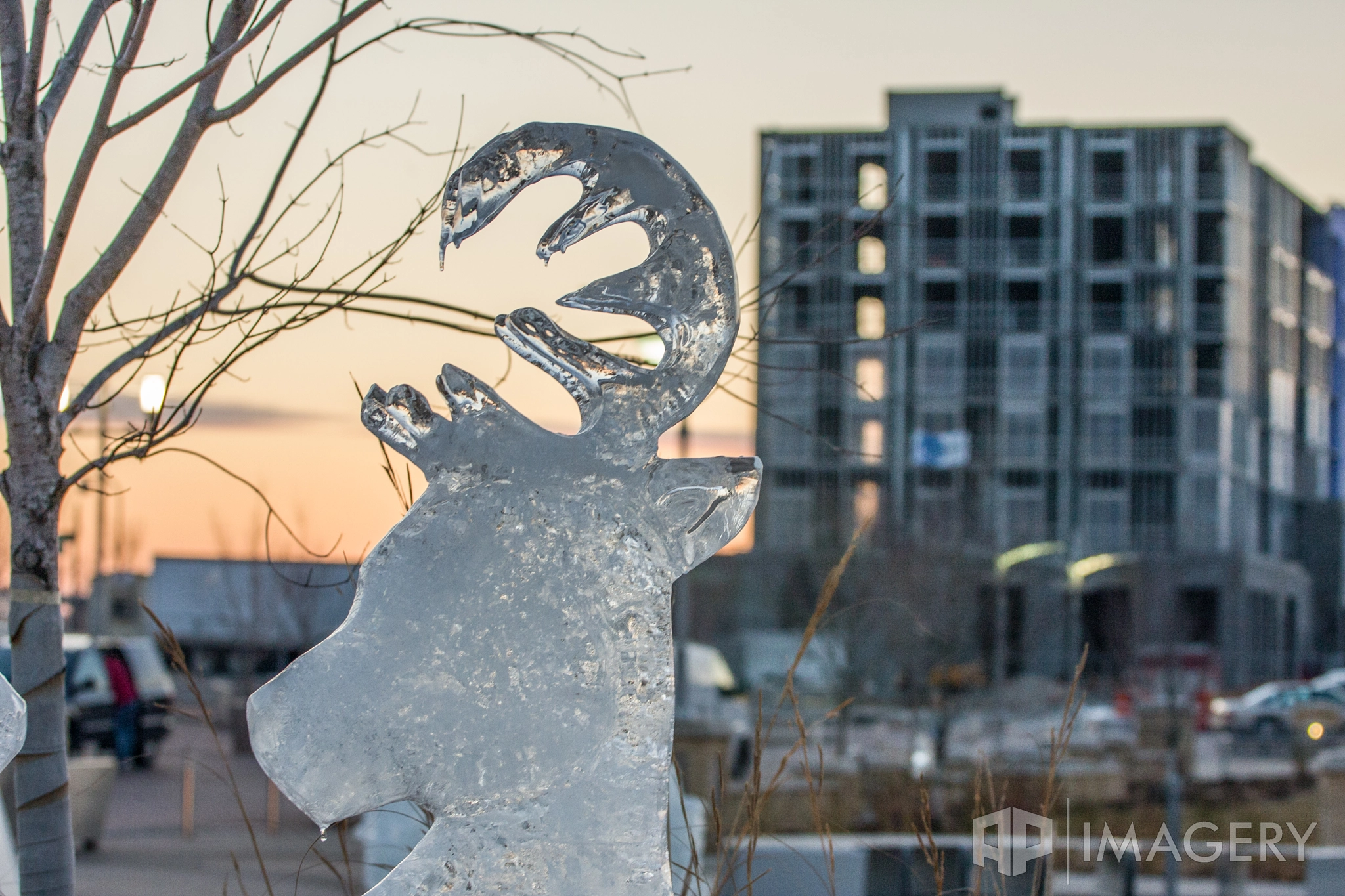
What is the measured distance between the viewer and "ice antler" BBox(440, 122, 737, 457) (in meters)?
2.38

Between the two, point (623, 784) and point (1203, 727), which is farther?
point (1203, 727)

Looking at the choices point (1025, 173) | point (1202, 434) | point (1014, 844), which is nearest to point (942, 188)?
point (1025, 173)

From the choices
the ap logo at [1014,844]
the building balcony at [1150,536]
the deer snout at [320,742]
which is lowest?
the building balcony at [1150,536]

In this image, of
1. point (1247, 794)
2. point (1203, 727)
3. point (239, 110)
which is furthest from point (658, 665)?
point (1203, 727)

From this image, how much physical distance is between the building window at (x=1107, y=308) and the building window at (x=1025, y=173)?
3.84 meters

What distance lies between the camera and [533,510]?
2352mm

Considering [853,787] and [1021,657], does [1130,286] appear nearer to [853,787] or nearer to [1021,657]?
[1021,657]

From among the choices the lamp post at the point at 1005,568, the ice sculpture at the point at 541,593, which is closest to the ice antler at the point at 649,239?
the ice sculpture at the point at 541,593

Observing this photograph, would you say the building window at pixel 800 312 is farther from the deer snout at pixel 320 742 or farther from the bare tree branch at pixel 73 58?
the deer snout at pixel 320 742

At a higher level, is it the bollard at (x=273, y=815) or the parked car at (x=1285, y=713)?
the bollard at (x=273, y=815)

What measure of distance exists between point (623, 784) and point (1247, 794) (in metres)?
15.8

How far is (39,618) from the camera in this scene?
10.7 ft

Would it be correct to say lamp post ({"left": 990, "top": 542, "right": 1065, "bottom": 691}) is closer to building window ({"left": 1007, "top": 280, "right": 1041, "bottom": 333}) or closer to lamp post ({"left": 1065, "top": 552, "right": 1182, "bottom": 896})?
lamp post ({"left": 1065, "top": 552, "right": 1182, "bottom": 896})

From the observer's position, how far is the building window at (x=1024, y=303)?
5000 cm
